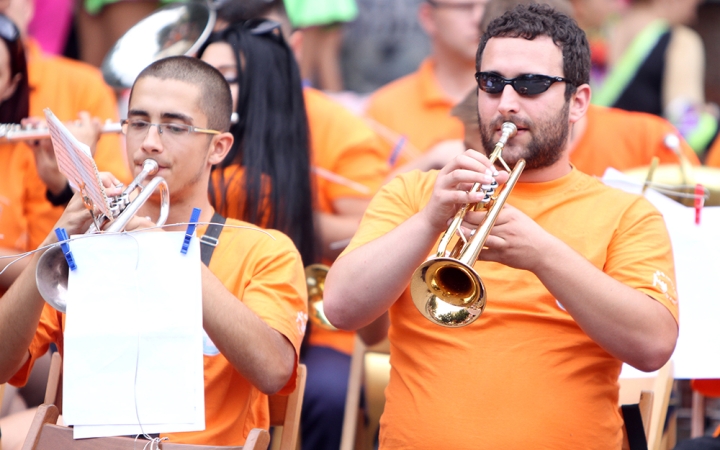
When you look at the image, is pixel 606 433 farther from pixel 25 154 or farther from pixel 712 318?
pixel 25 154

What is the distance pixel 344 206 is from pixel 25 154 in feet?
4.74

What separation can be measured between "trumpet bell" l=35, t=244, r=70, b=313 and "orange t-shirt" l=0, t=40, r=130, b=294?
1637 millimetres

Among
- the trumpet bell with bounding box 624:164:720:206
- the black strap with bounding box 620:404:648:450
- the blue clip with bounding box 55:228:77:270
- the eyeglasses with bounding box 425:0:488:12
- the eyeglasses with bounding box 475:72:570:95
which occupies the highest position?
the eyeglasses with bounding box 475:72:570:95

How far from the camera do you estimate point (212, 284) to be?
8.45 ft

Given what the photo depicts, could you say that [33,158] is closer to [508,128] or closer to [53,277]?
[53,277]

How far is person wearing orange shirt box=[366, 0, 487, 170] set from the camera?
16.7 ft

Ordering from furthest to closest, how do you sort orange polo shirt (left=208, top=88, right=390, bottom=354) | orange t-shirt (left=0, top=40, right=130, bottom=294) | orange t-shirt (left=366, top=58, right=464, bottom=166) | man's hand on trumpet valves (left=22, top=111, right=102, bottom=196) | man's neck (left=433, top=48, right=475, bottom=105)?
1. man's neck (left=433, top=48, right=475, bottom=105)
2. orange t-shirt (left=366, top=58, right=464, bottom=166)
3. orange polo shirt (left=208, top=88, right=390, bottom=354)
4. orange t-shirt (left=0, top=40, right=130, bottom=294)
5. man's hand on trumpet valves (left=22, top=111, right=102, bottom=196)

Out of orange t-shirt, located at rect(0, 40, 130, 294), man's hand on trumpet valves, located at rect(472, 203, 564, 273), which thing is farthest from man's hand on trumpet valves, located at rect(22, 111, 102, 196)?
man's hand on trumpet valves, located at rect(472, 203, 564, 273)

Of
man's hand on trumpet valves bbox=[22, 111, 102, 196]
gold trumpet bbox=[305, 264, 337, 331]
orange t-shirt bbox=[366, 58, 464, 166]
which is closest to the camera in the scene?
gold trumpet bbox=[305, 264, 337, 331]

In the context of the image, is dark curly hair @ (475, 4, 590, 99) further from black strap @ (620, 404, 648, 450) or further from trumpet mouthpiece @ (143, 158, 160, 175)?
trumpet mouthpiece @ (143, 158, 160, 175)

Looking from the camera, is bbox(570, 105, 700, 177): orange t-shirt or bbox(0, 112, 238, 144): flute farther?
bbox(570, 105, 700, 177): orange t-shirt

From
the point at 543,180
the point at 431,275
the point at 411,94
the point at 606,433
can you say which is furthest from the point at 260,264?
the point at 411,94

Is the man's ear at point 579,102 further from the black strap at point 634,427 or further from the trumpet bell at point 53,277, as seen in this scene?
the trumpet bell at point 53,277

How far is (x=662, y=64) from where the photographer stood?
18.1 ft
